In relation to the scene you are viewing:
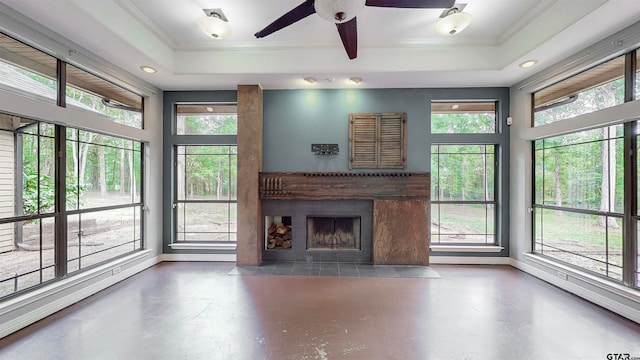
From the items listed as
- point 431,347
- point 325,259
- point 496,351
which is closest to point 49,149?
point 325,259

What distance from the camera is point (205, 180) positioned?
180 inches

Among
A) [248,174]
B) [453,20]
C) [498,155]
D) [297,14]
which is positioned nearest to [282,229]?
[248,174]

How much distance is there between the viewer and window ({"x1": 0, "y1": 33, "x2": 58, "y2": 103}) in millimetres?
2410

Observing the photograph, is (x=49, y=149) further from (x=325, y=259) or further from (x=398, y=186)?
(x=398, y=186)

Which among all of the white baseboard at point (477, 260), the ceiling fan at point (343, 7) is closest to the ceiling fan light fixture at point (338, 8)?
the ceiling fan at point (343, 7)

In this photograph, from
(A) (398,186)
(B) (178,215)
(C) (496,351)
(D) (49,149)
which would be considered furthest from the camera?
(B) (178,215)

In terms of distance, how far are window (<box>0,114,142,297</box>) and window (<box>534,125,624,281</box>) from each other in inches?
239

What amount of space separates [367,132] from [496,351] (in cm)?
313

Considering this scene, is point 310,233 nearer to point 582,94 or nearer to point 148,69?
point 148,69

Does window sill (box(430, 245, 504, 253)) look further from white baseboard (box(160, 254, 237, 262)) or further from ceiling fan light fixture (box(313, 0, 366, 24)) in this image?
ceiling fan light fixture (box(313, 0, 366, 24))

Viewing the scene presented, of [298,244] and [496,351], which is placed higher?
[298,244]

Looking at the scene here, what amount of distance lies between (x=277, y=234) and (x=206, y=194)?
140cm

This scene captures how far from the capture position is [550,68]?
11.6 feet

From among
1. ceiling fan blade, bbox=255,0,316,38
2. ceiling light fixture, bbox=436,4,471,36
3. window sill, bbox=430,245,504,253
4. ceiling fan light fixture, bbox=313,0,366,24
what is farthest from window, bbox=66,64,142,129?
window sill, bbox=430,245,504,253
